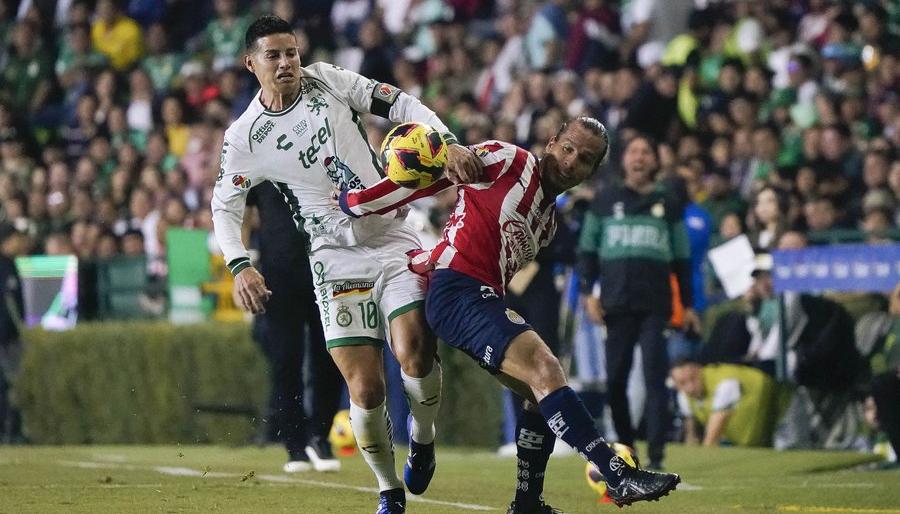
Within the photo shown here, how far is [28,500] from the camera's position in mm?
9086

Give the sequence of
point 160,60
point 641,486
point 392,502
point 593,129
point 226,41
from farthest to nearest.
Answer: point 160,60, point 226,41, point 392,502, point 593,129, point 641,486

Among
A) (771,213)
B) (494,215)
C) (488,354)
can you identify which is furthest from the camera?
(771,213)

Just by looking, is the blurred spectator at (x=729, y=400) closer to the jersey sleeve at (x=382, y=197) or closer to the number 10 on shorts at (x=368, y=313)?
the number 10 on shorts at (x=368, y=313)

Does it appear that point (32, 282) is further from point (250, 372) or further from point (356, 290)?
point (356, 290)

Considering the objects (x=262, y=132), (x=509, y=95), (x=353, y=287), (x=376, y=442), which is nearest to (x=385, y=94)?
(x=262, y=132)

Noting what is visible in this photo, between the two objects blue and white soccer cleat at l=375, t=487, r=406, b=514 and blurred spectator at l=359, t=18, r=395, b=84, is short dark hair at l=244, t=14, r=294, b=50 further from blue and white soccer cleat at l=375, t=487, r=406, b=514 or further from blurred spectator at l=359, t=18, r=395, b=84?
blurred spectator at l=359, t=18, r=395, b=84

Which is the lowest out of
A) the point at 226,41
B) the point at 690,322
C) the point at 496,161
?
the point at 690,322

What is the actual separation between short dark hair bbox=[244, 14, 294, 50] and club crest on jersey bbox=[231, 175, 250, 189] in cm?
71

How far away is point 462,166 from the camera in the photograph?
299 inches

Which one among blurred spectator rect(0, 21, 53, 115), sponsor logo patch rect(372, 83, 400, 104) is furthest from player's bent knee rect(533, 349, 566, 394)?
blurred spectator rect(0, 21, 53, 115)

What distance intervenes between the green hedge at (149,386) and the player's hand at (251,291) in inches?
267

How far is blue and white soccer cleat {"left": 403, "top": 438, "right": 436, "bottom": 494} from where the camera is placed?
8.39 m

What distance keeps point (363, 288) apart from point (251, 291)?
561mm

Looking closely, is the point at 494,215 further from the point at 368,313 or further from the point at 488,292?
the point at 368,313
